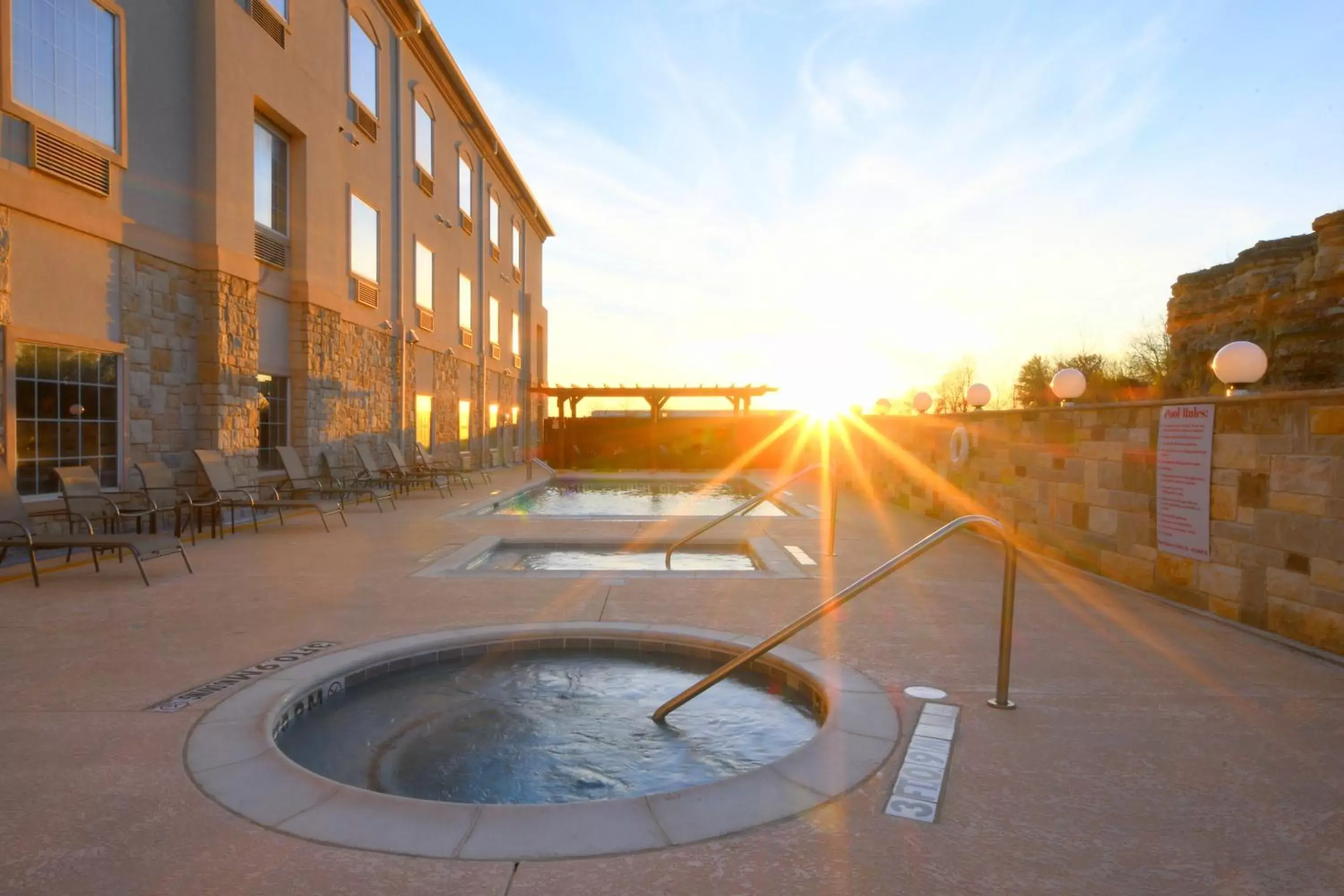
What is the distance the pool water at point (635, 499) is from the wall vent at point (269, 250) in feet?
15.5

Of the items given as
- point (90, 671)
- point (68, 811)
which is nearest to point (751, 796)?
point (68, 811)

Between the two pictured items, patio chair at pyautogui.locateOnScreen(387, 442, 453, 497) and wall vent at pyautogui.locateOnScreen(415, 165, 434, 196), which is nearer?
patio chair at pyautogui.locateOnScreen(387, 442, 453, 497)

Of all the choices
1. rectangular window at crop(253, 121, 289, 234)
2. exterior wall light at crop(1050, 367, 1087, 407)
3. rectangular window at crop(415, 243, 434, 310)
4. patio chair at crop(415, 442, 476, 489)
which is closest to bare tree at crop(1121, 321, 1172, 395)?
exterior wall light at crop(1050, 367, 1087, 407)

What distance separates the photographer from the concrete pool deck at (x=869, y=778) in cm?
213

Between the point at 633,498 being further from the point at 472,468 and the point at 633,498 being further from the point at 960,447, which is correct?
the point at 960,447

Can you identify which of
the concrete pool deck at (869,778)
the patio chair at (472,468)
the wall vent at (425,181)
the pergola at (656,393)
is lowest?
the concrete pool deck at (869,778)

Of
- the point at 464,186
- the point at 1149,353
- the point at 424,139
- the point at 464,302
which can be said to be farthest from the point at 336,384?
the point at 1149,353

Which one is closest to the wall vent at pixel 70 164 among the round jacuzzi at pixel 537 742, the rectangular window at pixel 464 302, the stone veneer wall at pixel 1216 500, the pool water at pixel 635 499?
the pool water at pixel 635 499

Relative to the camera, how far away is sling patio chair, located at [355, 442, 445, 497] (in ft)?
41.7

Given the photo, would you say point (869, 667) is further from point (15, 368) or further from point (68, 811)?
point (15, 368)

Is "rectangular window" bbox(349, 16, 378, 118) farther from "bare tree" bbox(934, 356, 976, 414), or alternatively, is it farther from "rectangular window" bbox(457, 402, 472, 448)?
"bare tree" bbox(934, 356, 976, 414)

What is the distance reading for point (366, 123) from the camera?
46.1 feet

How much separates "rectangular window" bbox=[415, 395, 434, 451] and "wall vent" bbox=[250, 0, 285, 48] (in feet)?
24.4

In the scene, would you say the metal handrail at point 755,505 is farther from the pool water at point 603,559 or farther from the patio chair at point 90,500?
the patio chair at point 90,500
